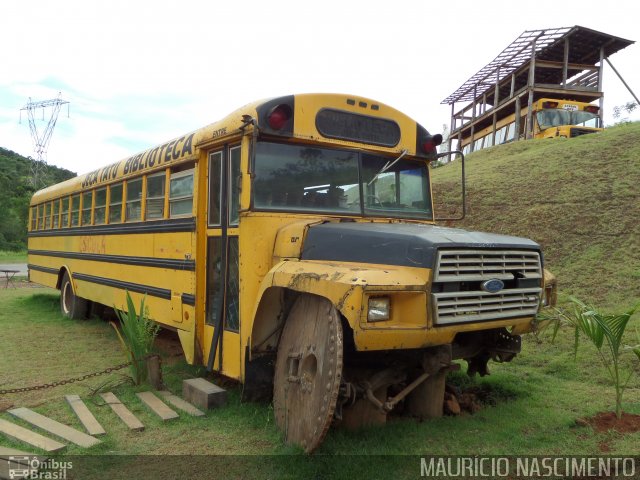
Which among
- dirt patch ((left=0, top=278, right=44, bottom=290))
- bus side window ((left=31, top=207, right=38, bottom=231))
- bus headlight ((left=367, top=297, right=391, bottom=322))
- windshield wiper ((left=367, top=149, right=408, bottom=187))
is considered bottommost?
dirt patch ((left=0, top=278, right=44, bottom=290))

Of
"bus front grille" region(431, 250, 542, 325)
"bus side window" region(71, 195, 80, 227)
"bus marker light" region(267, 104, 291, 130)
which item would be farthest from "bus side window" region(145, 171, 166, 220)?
"bus front grille" region(431, 250, 542, 325)

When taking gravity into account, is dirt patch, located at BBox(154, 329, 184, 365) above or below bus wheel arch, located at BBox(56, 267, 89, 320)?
below

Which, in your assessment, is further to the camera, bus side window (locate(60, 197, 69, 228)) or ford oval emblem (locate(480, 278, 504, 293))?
bus side window (locate(60, 197, 69, 228))

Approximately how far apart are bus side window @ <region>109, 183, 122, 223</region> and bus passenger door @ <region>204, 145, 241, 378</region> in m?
2.45

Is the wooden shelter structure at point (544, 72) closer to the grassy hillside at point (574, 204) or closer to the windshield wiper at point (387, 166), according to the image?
the grassy hillside at point (574, 204)

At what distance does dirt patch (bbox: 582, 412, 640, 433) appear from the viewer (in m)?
3.78

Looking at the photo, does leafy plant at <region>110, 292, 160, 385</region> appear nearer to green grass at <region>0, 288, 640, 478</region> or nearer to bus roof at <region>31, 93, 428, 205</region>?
green grass at <region>0, 288, 640, 478</region>

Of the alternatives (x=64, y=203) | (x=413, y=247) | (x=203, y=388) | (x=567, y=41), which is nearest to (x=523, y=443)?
(x=413, y=247)

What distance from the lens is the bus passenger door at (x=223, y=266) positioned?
4363 mm

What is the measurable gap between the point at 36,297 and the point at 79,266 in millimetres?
4084

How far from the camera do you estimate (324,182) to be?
168 inches

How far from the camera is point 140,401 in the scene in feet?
15.6

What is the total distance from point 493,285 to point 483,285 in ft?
0.27

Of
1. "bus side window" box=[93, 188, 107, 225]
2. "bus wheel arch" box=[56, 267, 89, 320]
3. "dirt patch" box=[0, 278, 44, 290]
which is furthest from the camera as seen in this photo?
"dirt patch" box=[0, 278, 44, 290]
